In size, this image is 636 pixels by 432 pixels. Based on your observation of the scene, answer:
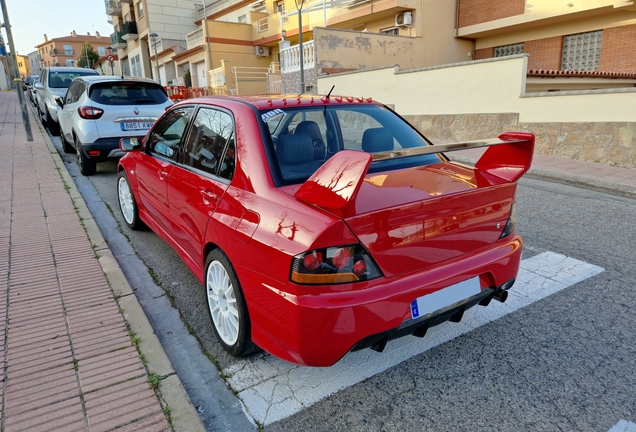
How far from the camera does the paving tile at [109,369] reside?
2.42 m

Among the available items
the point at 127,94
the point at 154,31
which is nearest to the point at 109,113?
the point at 127,94

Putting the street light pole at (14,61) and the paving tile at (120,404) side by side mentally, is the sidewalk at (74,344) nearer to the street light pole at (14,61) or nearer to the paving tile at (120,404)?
the paving tile at (120,404)

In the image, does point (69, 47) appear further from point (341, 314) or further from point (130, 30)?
point (341, 314)

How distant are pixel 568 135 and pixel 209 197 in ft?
29.2

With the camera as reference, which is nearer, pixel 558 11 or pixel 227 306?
pixel 227 306

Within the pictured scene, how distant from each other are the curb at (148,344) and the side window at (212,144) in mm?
1160

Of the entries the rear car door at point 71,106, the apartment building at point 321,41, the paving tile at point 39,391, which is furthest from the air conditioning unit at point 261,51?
the paving tile at point 39,391

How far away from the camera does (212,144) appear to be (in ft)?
9.86

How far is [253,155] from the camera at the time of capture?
2.53 m

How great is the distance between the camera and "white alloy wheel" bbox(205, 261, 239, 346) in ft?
8.45

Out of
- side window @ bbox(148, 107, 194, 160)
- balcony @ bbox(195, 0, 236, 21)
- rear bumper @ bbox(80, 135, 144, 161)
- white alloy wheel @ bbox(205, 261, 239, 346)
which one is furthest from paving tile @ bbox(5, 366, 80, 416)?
balcony @ bbox(195, 0, 236, 21)

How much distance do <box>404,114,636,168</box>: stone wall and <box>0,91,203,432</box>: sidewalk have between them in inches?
358

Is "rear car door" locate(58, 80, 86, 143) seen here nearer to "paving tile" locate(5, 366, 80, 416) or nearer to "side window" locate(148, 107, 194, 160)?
"side window" locate(148, 107, 194, 160)

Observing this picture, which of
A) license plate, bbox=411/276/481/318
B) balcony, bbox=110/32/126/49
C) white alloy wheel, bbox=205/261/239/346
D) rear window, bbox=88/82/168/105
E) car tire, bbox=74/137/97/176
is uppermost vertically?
balcony, bbox=110/32/126/49
